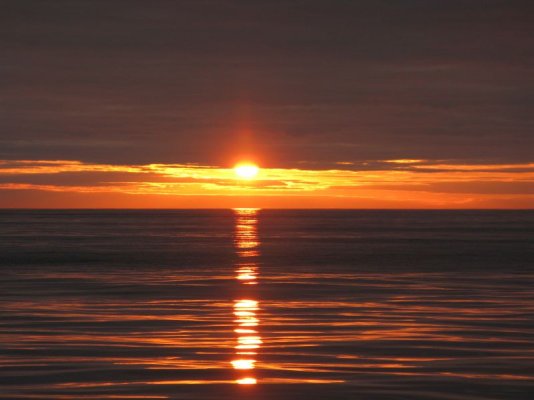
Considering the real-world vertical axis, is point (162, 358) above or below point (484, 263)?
below

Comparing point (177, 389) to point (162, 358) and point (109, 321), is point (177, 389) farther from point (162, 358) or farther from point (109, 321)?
point (109, 321)

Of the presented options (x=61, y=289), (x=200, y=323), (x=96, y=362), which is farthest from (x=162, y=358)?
(x=61, y=289)

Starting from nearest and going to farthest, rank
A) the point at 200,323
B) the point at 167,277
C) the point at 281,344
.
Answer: the point at 281,344 → the point at 200,323 → the point at 167,277

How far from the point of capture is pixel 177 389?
13586 mm

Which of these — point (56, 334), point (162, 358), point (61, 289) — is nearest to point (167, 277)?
point (61, 289)

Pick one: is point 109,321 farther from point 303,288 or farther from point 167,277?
point 167,277

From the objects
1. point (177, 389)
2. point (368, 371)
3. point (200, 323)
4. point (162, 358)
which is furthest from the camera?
point (200, 323)

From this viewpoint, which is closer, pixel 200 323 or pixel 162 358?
pixel 162 358

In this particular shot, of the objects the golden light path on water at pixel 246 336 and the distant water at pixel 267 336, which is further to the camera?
the golden light path on water at pixel 246 336

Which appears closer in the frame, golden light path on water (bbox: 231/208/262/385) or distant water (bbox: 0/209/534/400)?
distant water (bbox: 0/209/534/400)

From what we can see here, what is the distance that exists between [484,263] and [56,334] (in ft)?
116

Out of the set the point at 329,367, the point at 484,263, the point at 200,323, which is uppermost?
the point at 484,263

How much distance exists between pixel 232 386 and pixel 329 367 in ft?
7.52

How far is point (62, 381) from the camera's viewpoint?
14109 millimetres
